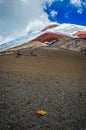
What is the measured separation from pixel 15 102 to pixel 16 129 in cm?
178

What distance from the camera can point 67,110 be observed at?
227 inches

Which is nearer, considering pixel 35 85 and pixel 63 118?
pixel 63 118

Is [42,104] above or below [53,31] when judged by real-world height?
below

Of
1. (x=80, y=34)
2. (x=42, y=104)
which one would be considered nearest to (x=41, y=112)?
(x=42, y=104)

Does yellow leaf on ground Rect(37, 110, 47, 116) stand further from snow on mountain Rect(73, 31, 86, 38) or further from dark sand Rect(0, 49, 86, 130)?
snow on mountain Rect(73, 31, 86, 38)

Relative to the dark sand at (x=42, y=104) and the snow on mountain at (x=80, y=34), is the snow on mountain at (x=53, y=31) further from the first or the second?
the dark sand at (x=42, y=104)

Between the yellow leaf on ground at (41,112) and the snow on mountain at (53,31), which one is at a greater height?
the snow on mountain at (53,31)

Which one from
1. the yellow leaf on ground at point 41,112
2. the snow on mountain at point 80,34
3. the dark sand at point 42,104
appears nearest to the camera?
the dark sand at point 42,104

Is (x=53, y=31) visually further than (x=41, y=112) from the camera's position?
Yes

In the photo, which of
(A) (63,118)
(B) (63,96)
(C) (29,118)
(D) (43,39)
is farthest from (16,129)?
(D) (43,39)

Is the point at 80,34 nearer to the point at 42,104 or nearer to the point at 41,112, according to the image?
the point at 42,104

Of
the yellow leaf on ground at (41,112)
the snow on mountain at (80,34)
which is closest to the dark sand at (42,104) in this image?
the yellow leaf on ground at (41,112)

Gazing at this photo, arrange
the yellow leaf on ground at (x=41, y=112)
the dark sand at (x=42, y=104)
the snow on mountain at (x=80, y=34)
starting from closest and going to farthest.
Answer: the dark sand at (x=42, y=104), the yellow leaf on ground at (x=41, y=112), the snow on mountain at (x=80, y=34)

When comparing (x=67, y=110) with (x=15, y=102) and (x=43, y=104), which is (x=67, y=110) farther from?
(x=15, y=102)
